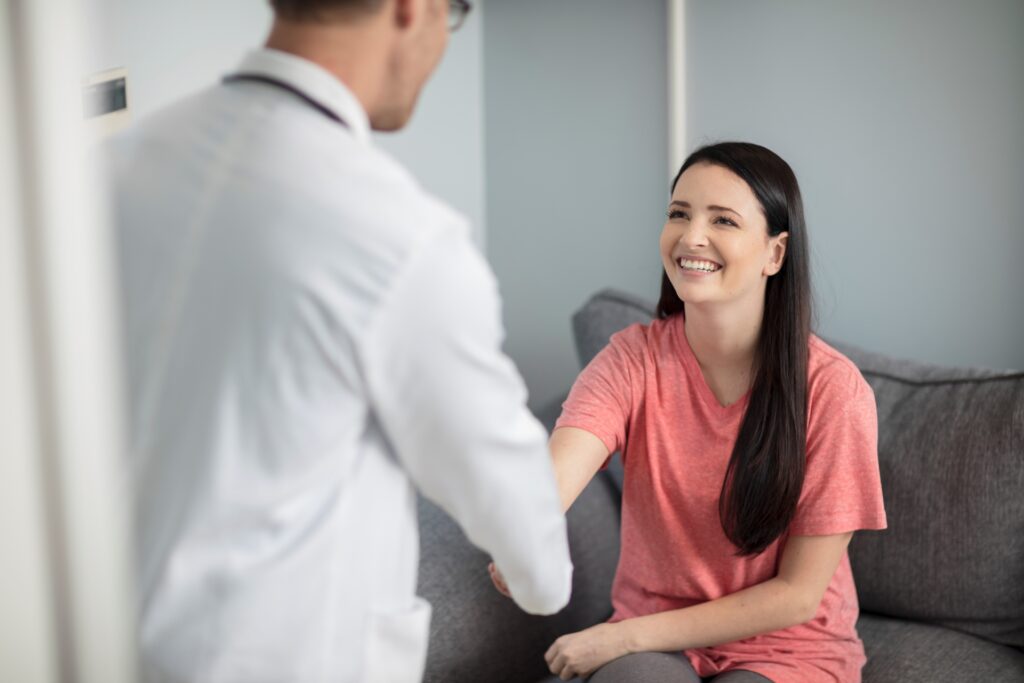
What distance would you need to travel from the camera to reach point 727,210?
1448 millimetres

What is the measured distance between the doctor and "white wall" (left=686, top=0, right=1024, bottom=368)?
1211mm

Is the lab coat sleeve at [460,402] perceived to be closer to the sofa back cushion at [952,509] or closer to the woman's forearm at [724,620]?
the woman's forearm at [724,620]

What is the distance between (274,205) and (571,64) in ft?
6.03

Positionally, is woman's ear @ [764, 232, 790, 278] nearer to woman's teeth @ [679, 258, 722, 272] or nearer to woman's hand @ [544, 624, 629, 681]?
woman's teeth @ [679, 258, 722, 272]

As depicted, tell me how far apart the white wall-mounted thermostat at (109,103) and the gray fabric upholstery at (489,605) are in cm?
79

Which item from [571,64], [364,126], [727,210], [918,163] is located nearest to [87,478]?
[364,126]

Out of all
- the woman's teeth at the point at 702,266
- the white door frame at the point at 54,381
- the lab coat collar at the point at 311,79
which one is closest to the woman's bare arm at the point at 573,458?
the woman's teeth at the point at 702,266

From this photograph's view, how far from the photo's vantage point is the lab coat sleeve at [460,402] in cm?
80

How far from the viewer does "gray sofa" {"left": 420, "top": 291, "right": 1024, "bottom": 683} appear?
1655 mm

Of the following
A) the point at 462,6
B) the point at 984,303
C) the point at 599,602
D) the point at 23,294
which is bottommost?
the point at 599,602

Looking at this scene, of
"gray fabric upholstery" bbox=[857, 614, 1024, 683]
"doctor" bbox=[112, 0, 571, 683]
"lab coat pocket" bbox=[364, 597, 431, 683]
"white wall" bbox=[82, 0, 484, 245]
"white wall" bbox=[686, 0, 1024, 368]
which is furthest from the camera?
"white wall" bbox=[686, 0, 1024, 368]

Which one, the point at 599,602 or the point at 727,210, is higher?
the point at 727,210

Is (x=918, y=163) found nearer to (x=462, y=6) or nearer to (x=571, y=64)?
(x=571, y=64)

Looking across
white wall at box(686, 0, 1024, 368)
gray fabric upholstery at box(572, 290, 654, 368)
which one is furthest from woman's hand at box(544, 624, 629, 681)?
white wall at box(686, 0, 1024, 368)
